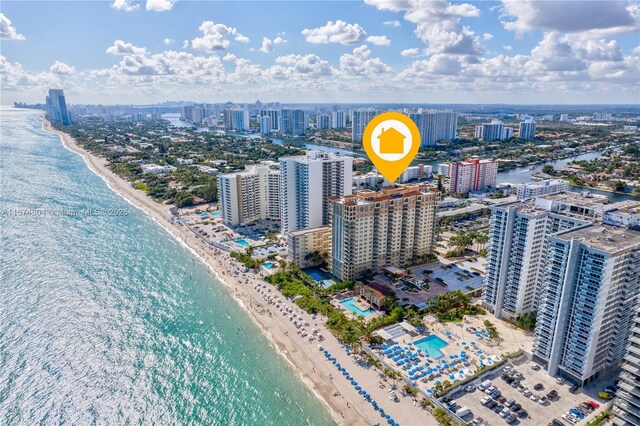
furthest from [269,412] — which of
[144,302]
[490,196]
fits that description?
[490,196]

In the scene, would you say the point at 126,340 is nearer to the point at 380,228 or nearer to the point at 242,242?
the point at 242,242

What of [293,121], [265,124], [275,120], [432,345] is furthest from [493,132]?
[432,345]

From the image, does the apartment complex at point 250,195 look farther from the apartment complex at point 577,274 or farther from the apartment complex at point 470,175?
the apartment complex at point 470,175

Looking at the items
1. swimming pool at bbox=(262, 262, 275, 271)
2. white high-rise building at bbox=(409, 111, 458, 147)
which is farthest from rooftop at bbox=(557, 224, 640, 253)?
white high-rise building at bbox=(409, 111, 458, 147)

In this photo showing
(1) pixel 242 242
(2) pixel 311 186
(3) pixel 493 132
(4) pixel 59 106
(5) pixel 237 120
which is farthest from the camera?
(4) pixel 59 106

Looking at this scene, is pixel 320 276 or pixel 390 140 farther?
pixel 320 276

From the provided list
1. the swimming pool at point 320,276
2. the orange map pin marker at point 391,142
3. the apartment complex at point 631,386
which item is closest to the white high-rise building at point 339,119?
the swimming pool at point 320,276
